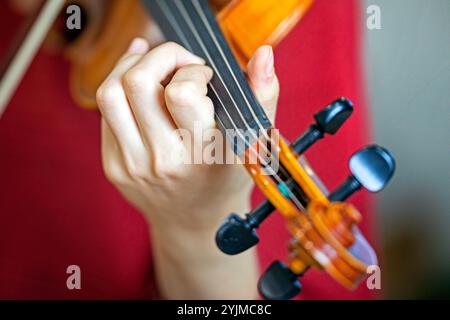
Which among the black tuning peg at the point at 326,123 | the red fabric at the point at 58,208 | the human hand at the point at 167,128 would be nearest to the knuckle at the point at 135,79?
the human hand at the point at 167,128

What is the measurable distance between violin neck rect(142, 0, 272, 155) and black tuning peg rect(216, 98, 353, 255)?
1.1 inches

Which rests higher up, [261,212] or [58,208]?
[58,208]

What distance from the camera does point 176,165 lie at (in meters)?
0.44

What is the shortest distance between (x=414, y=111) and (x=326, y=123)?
0.10 m

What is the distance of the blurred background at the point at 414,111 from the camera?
46cm

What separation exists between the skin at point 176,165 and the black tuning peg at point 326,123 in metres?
0.03

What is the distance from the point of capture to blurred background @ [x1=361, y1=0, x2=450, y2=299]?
0.46 m

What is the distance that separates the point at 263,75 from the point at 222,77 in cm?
3

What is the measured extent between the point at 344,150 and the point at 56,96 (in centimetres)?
32

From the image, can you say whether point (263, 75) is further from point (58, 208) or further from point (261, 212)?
point (58, 208)

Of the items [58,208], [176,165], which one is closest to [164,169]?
[176,165]

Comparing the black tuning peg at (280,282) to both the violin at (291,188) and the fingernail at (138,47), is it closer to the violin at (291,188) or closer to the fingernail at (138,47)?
the violin at (291,188)

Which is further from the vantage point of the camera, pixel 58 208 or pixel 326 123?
pixel 58 208


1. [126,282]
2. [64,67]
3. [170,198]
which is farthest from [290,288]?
[64,67]
